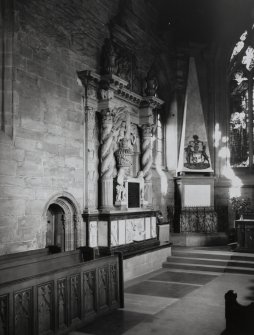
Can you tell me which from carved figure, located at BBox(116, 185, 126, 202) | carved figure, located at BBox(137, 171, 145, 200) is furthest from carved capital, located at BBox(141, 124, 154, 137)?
carved figure, located at BBox(116, 185, 126, 202)

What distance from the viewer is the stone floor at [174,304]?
5.70 metres

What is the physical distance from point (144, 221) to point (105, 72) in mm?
3936

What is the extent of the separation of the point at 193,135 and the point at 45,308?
955cm

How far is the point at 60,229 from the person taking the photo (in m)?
8.77

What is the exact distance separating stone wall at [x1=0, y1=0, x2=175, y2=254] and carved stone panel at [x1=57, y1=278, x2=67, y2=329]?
72.9 inches

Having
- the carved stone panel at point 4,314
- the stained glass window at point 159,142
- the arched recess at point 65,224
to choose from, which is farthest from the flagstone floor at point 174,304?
the stained glass window at point 159,142

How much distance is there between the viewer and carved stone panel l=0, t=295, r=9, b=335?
14.5 feet

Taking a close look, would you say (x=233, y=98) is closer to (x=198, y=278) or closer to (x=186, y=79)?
(x=186, y=79)

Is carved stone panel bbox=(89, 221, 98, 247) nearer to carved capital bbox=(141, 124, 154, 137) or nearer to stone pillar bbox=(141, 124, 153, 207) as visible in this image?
stone pillar bbox=(141, 124, 153, 207)

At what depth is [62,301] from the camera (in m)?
5.43

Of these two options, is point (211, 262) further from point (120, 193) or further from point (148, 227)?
point (120, 193)

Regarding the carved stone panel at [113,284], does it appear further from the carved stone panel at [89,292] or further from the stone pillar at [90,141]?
the stone pillar at [90,141]

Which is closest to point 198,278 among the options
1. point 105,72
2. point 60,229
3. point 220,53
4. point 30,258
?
point 60,229

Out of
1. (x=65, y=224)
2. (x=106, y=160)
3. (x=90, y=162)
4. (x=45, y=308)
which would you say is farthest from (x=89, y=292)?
(x=106, y=160)
